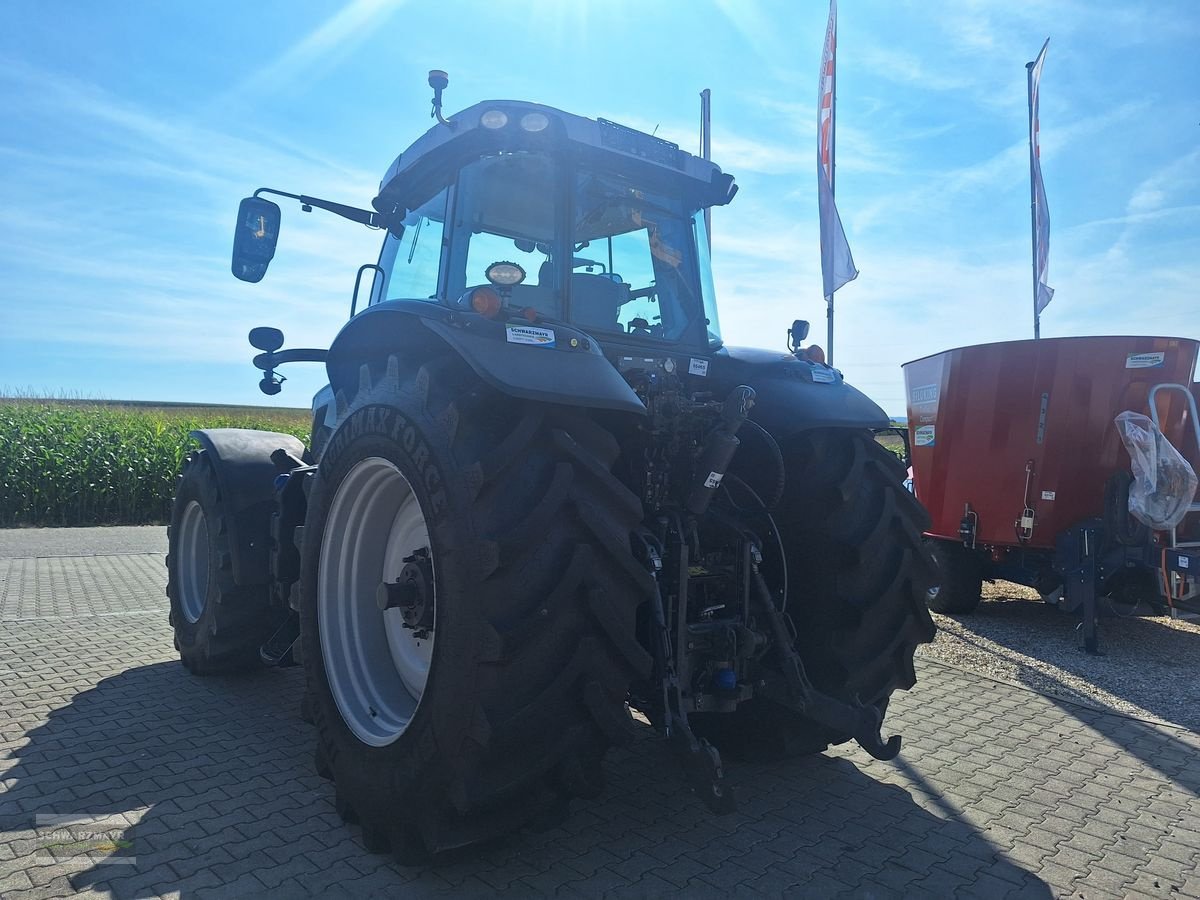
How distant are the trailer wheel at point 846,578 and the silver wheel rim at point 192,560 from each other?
3.55 m

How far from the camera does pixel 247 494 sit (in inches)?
183

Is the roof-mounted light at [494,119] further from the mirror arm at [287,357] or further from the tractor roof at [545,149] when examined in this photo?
the mirror arm at [287,357]

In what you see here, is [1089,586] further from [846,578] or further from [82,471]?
[82,471]

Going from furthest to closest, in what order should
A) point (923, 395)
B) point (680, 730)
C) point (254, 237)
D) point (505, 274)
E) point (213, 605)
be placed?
point (923, 395)
point (213, 605)
point (254, 237)
point (505, 274)
point (680, 730)

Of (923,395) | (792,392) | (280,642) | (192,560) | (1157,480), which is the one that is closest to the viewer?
(792,392)

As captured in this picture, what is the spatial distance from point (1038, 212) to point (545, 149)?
1017 cm

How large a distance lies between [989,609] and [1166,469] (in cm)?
246

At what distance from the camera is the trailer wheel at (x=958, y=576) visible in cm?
727

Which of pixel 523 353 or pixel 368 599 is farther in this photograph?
pixel 368 599

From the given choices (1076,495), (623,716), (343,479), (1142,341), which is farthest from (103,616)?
(1142,341)

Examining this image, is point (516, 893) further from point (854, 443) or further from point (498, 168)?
point (498, 168)

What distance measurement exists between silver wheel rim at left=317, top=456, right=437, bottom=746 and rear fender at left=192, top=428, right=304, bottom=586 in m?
1.39

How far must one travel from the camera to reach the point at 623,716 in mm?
2475

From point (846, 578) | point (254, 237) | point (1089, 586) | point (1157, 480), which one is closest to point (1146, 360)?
point (1157, 480)
